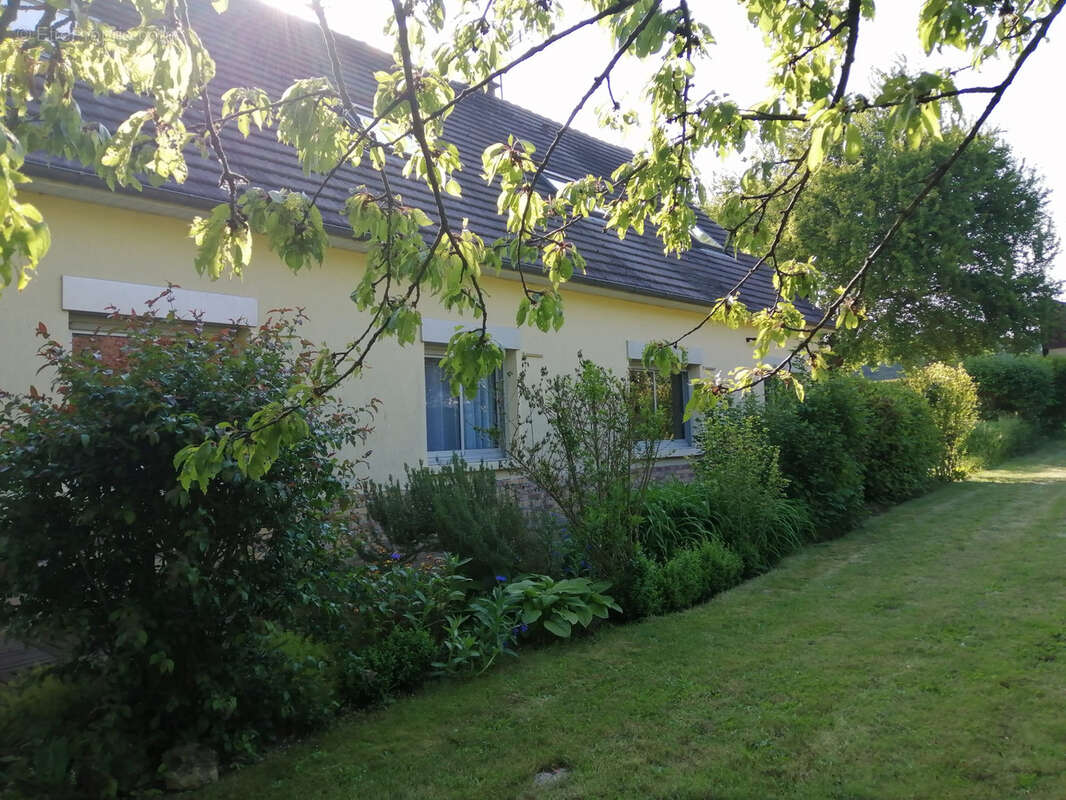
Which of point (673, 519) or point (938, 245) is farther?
point (938, 245)

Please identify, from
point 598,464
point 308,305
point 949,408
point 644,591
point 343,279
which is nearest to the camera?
point 644,591

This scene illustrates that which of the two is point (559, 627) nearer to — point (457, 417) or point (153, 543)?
point (153, 543)

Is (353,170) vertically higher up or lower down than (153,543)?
higher up

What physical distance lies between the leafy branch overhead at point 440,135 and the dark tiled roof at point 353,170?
251 centimetres

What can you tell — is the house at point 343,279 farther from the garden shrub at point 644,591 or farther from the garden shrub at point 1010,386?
the garden shrub at point 1010,386

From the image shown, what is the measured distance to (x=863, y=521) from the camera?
10.8 meters

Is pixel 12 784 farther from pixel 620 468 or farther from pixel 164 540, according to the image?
pixel 620 468

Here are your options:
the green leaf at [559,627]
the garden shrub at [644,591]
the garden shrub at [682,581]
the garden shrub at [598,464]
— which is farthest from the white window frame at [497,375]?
the green leaf at [559,627]

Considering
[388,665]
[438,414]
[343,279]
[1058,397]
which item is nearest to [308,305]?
[343,279]

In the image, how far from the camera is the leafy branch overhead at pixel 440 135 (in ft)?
9.46

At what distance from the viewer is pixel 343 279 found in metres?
7.48

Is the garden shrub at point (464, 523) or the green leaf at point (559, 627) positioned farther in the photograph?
the garden shrub at point (464, 523)

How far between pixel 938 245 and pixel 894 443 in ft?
34.5

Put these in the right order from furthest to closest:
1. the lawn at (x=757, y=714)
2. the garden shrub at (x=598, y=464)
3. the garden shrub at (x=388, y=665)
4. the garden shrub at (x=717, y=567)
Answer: the garden shrub at (x=717, y=567), the garden shrub at (x=598, y=464), the garden shrub at (x=388, y=665), the lawn at (x=757, y=714)
